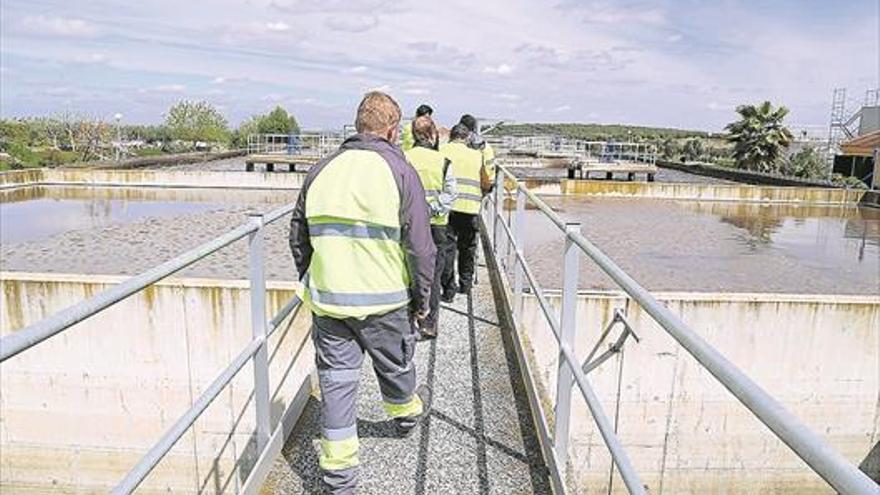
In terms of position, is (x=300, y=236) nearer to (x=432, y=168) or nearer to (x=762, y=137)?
(x=432, y=168)

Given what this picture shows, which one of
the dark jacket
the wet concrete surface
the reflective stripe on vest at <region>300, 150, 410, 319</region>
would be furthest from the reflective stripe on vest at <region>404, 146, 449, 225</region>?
the wet concrete surface

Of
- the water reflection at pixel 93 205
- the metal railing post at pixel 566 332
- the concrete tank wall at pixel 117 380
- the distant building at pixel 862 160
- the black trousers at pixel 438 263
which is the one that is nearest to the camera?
the metal railing post at pixel 566 332

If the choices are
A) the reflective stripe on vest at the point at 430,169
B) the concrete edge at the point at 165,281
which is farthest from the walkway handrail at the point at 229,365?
the concrete edge at the point at 165,281

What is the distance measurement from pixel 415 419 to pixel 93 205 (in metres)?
20.1

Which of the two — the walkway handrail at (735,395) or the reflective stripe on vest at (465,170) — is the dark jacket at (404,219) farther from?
the reflective stripe on vest at (465,170)

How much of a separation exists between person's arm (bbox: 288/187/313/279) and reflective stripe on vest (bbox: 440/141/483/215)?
2.73m

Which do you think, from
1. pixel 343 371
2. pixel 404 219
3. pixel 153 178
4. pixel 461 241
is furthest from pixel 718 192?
pixel 343 371

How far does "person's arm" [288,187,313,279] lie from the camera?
8.73 ft

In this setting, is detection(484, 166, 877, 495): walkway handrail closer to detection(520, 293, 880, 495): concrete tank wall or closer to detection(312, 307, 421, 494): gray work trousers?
detection(312, 307, 421, 494): gray work trousers

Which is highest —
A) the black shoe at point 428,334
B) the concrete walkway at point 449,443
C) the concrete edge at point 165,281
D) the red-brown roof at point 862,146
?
the red-brown roof at point 862,146

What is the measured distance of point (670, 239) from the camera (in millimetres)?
16344

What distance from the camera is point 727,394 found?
816 cm

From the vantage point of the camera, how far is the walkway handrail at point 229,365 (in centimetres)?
131

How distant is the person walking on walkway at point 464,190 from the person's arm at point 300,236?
256 cm
